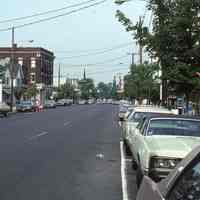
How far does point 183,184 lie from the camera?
3.99m

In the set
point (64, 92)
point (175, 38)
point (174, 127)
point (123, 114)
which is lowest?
point (123, 114)

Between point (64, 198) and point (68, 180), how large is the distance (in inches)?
75.4

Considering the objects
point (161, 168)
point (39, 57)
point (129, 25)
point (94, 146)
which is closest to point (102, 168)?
point (161, 168)

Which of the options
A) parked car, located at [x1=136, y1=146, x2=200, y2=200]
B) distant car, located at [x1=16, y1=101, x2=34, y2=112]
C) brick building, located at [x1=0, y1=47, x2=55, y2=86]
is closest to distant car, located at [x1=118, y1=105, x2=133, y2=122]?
parked car, located at [x1=136, y1=146, x2=200, y2=200]

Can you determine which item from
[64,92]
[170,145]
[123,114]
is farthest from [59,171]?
[64,92]

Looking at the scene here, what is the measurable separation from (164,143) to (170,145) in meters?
0.27

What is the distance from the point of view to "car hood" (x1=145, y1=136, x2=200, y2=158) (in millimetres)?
8406

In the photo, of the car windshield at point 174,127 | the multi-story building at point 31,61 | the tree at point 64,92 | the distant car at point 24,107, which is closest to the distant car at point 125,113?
the car windshield at point 174,127

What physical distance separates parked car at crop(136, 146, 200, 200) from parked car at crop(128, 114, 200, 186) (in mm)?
3638

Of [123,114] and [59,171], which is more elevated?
[123,114]

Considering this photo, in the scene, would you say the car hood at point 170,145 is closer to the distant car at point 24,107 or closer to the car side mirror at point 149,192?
the car side mirror at point 149,192

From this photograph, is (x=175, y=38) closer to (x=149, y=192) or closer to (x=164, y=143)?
(x=164, y=143)

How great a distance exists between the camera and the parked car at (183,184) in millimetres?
3768

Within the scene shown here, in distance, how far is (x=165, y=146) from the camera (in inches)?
347
